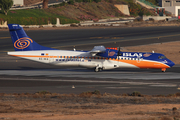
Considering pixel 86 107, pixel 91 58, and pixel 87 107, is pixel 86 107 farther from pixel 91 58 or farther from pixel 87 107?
pixel 91 58

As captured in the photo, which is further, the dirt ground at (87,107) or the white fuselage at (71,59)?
the white fuselage at (71,59)

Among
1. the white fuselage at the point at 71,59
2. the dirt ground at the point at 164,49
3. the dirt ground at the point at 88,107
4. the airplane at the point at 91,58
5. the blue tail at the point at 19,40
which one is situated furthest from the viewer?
the dirt ground at the point at 164,49

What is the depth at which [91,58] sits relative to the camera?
135 feet

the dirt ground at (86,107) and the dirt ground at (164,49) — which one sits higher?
the dirt ground at (164,49)

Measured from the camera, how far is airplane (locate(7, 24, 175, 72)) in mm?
40469

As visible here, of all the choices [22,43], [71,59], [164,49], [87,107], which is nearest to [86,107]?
[87,107]

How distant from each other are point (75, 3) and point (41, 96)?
12838 cm

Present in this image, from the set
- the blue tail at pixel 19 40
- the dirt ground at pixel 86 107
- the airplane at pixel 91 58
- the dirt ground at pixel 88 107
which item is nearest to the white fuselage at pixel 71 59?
the airplane at pixel 91 58

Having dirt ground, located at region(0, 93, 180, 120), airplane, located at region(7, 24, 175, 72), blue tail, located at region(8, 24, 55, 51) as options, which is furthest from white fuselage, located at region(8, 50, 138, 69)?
dirt ground, located at region(0, 93, 180, 120)

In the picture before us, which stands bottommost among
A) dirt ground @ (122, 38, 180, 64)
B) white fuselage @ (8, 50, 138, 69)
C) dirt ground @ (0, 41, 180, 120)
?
dirt ground @ (0, 41, 180, 120)

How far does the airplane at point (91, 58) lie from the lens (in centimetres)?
4047

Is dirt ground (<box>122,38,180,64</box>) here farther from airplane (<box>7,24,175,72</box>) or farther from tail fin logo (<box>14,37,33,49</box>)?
tail fin logo (<box>14,37,33,49</box>)

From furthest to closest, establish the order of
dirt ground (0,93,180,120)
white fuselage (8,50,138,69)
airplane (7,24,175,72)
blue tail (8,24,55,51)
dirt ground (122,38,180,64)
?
dirt ground (122,38,180,64) < blue tail (8,24,55,51) < white fuselage (8,50,138,69) < airplane (7,24,175,72) < dirt ground (0,93,180,120)

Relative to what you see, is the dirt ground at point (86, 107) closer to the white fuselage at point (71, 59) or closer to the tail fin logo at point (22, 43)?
the white fuselage at point (71, 59)
